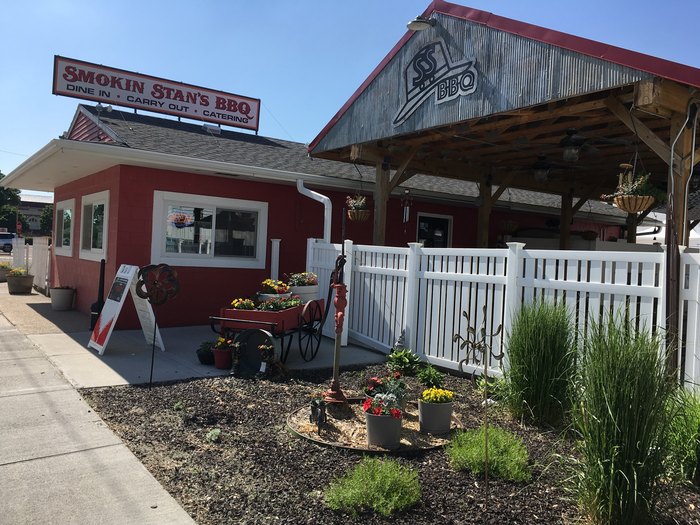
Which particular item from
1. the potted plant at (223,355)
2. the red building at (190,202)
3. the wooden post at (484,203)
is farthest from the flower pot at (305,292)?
the wooden post at (484,203)

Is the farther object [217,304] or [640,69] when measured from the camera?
[217,304]

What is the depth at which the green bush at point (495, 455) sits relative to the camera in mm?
3570

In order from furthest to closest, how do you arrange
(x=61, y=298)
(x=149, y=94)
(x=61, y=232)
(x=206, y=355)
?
(x=61, y=232)
(x=149, y=94)
(x=61, y=298)
(x=206, y=355)

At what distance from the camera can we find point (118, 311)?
7113 mm

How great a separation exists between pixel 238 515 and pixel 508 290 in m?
3.90

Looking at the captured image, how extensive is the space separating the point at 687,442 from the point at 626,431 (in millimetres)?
902

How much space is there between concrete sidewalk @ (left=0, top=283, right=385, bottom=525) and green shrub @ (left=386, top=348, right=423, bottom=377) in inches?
28.9

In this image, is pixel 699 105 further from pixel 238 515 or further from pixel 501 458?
pixel 238 515

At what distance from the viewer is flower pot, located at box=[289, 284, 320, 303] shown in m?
8.00

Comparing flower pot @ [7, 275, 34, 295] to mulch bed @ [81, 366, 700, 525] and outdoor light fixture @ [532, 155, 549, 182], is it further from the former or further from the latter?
outdoor light fixture @ [532, 155, 549, 182]

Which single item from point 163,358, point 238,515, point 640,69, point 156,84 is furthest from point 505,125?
point 156,84

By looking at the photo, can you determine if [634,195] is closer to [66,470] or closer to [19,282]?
[66,470]

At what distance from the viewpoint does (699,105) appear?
5.53 meters

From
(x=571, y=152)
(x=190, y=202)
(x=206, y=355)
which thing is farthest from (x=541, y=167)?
(x=206, y=355)
